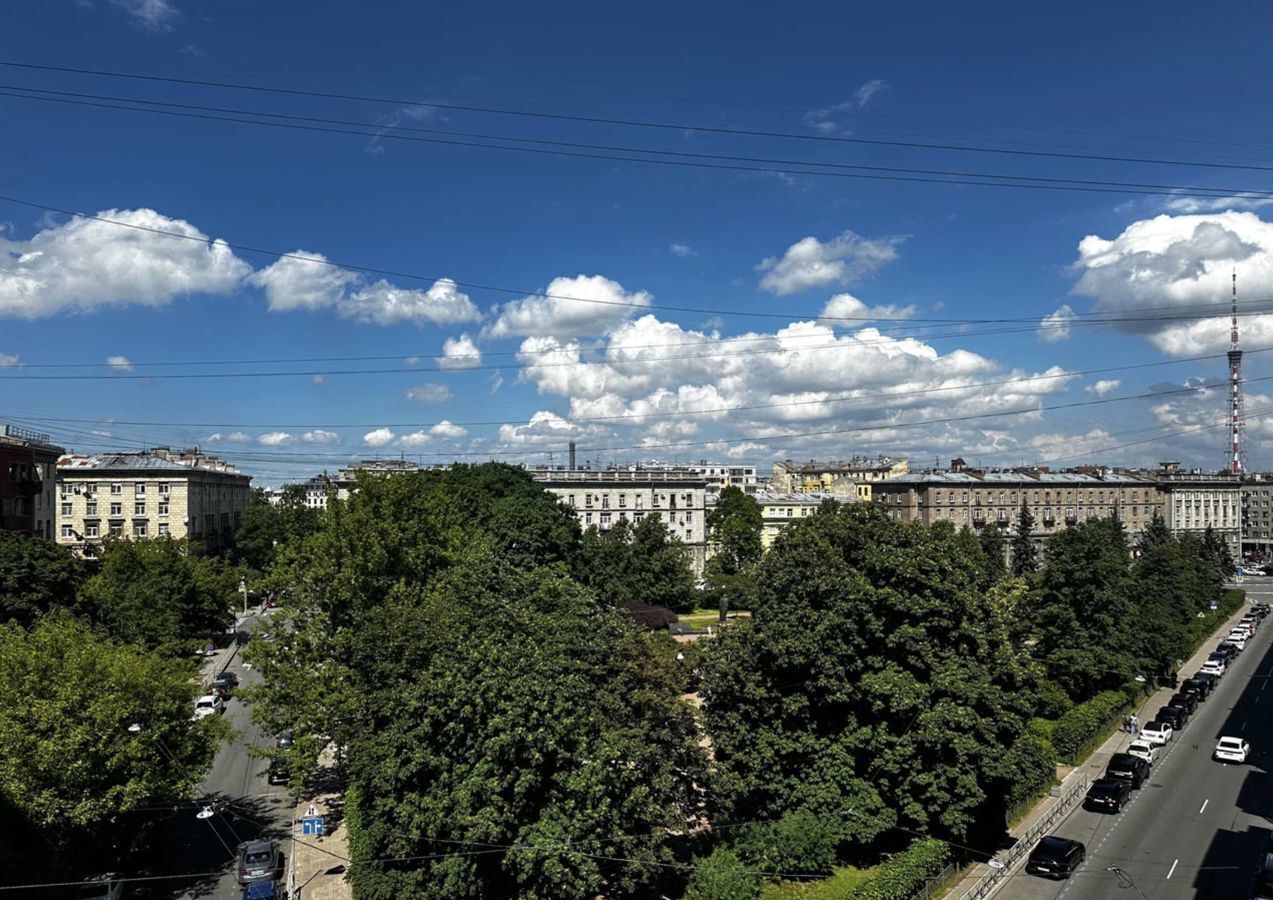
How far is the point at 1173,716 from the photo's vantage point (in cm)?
4247

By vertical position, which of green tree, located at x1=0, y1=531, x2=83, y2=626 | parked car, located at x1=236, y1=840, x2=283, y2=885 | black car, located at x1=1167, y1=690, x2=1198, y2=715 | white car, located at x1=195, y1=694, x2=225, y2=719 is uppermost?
green tree, located at x1=0, y1=531, x2=83, y2=626

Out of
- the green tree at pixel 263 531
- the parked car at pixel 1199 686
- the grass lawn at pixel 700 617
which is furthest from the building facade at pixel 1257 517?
the green tree at pixel 263 531

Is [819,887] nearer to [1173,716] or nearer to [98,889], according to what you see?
[98,889]

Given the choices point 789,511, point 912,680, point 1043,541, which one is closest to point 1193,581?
point 1043,541

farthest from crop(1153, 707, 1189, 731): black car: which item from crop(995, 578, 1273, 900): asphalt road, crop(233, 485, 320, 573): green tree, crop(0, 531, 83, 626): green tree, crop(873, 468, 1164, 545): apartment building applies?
crop(233, 485, 320, 573): green tree

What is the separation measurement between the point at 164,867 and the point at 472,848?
12.9 meters

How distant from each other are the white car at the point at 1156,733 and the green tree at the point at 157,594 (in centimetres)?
4465

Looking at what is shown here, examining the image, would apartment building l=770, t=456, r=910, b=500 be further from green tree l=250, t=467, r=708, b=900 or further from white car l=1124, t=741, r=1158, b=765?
green tree l=250, t=467, r=708, b=900

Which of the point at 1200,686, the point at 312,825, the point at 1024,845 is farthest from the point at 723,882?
the point at 1200,686

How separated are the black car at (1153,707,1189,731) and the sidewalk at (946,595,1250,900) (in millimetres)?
1299

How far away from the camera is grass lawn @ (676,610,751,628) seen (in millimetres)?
71938

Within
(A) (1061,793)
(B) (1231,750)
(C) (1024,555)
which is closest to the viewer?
(A) (1061,793)

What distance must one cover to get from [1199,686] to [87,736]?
178 ft

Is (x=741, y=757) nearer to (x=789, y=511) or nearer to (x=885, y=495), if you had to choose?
(x=789, y=511)
